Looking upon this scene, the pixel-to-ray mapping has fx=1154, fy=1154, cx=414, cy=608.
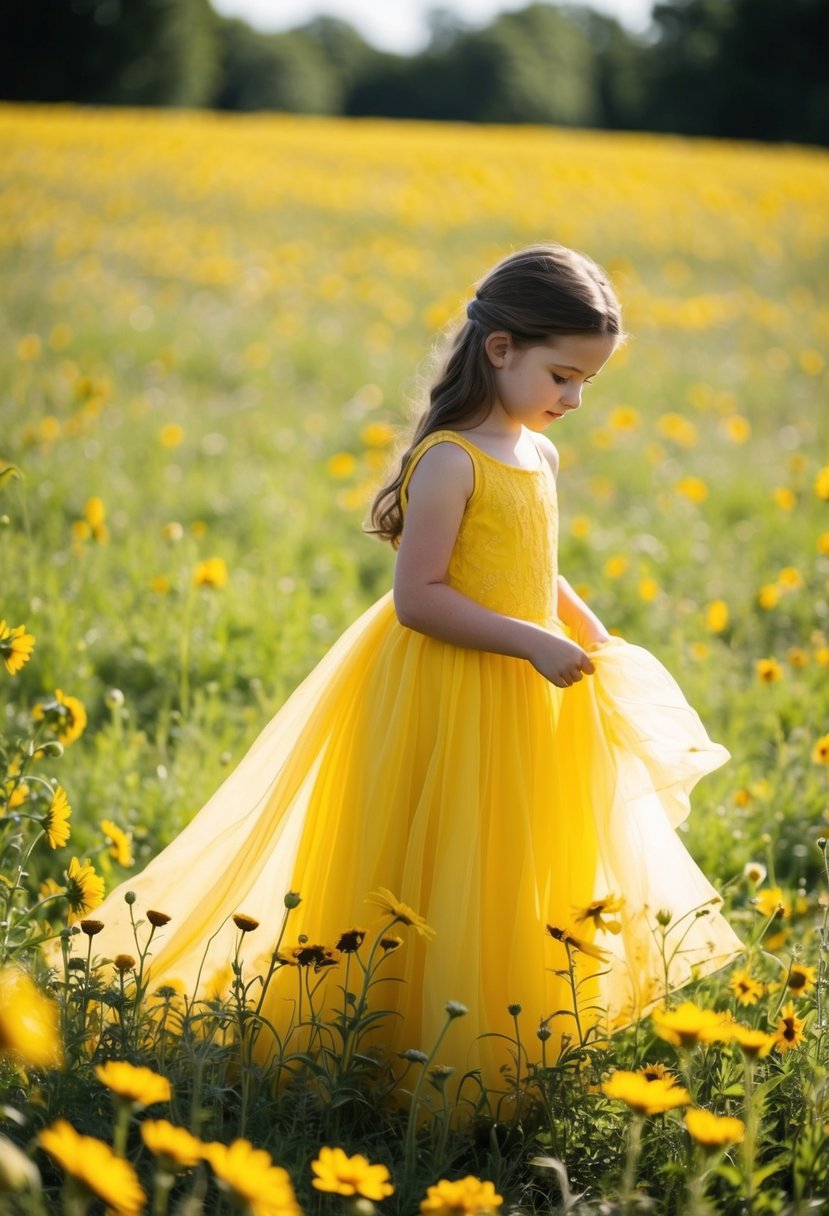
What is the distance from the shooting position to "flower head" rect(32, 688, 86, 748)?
78.0 inches

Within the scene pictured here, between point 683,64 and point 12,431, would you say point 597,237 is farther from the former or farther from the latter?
point 683,64

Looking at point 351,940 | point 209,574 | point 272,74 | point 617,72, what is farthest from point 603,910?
point 617,72

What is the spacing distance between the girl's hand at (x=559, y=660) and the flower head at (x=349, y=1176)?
31.3 inches

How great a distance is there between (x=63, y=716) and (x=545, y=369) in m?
1.02

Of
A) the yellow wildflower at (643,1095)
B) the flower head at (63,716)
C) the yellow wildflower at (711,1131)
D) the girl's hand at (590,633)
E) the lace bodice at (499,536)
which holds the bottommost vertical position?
the yellow wildflower at (711,1131)

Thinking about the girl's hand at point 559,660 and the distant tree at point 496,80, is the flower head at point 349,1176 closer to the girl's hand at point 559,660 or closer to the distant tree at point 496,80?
the girl's hand at point 559,660

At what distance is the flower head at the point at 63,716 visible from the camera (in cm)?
198

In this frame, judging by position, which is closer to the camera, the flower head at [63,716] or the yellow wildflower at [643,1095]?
the yellow wildflower at [643,1095]

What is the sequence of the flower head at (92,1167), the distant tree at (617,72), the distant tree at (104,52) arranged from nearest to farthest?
the flower head at (92,1167)
the distant tree at (104,52)
the distant tree at (617,72)

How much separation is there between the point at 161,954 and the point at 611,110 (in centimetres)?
4657

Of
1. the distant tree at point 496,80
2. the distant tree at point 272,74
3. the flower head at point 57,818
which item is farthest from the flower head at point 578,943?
the distant tree at point 272,74

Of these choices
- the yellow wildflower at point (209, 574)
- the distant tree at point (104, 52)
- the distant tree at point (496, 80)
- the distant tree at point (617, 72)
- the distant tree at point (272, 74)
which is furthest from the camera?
the distant tree at point (272, 74)

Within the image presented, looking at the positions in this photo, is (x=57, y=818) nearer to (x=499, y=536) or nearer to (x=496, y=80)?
(x=499, y=536)

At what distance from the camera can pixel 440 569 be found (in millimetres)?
1910
